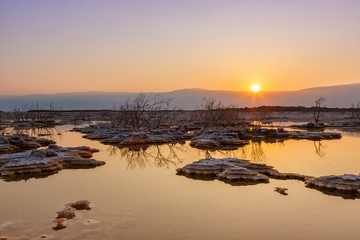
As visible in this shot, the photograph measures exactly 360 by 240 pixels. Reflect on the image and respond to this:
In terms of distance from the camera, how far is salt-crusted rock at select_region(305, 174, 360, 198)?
1020 centimetres

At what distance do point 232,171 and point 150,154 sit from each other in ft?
25.1

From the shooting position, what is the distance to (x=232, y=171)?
12117 millimetres

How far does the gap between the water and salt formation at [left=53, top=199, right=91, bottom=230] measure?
0.17 meters

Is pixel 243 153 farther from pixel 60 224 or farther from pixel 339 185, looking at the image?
pixel 60 224

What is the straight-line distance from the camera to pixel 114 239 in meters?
6.91

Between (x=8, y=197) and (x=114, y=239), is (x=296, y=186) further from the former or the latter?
(x=8, y=197)

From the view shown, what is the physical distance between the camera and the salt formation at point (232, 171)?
470 inches

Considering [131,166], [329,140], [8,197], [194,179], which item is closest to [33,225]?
[8,197]

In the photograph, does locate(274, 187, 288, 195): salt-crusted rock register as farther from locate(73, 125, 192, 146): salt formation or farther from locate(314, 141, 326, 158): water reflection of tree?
locate(73, 125, 192, 146): salt formation

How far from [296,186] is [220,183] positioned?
8.39ft

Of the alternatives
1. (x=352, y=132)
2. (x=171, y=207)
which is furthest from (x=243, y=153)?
(x=352, y=132)

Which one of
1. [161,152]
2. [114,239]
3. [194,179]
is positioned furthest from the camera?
[161,152]

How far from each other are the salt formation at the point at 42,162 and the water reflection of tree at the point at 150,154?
1790 millimetres

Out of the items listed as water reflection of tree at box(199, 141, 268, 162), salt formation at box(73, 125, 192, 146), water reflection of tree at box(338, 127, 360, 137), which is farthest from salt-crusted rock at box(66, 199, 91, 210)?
water reflection of tree at box(338, 127, 360, 137)
